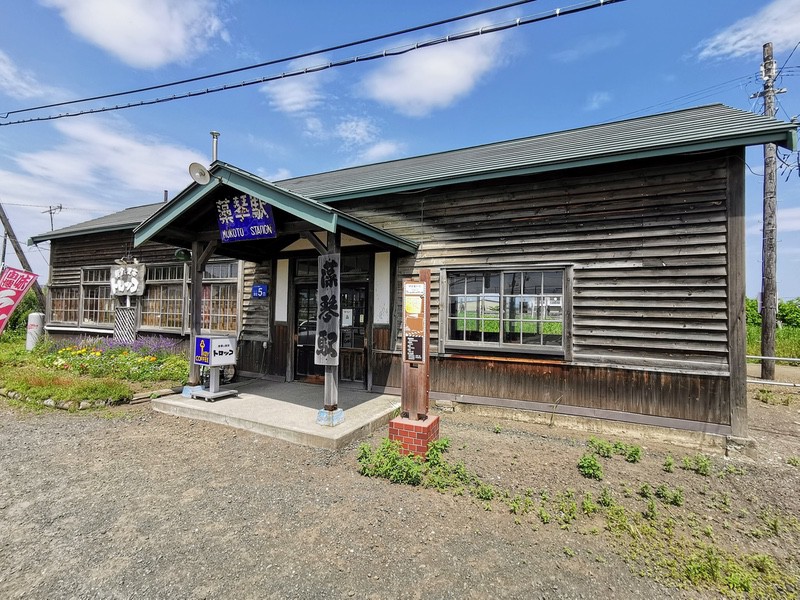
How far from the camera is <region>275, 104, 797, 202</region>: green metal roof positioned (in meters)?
4.77

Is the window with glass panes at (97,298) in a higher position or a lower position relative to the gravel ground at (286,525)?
higher

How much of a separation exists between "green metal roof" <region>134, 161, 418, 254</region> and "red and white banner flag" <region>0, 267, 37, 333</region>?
5.70 m

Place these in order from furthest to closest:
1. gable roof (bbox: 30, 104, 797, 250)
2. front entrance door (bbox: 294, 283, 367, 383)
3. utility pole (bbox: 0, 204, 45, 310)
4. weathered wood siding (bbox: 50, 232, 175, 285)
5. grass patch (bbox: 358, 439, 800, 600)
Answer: utility pole (bbox: 0, 204, 45, 310) → weathered wood siding (bbox: 50, 232, 175, 285) → front entrance door (bbox: 294, 283, 367, 383) → gable roof (bbox: 30, 104, 797, 250) → grass patch (bbox: 358, 439, 800, 600)

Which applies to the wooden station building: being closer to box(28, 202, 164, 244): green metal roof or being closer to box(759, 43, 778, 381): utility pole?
box(28, 202, 164, 244): green metal roof

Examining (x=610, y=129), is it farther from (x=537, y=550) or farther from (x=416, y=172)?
(x=537, y=550)

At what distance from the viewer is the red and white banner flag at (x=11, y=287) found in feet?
30.7

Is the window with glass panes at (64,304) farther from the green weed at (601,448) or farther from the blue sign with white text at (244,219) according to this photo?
the green weed at (601,448)

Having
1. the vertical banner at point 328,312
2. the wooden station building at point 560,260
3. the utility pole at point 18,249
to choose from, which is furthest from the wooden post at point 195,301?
the utility pole at point 18,249

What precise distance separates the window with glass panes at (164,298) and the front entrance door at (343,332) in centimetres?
438

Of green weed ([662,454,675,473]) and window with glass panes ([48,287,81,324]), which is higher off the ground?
window with glass panes ([48,287,81,324])

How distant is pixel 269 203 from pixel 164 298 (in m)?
7.26

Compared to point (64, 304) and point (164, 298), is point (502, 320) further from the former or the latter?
point (64, 304)

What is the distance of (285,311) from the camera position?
808 cm

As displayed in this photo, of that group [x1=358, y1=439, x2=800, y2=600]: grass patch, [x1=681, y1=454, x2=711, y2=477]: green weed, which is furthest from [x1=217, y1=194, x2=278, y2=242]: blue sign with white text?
[x1=681, y1=454, x2=711, y2=477]: green weed
